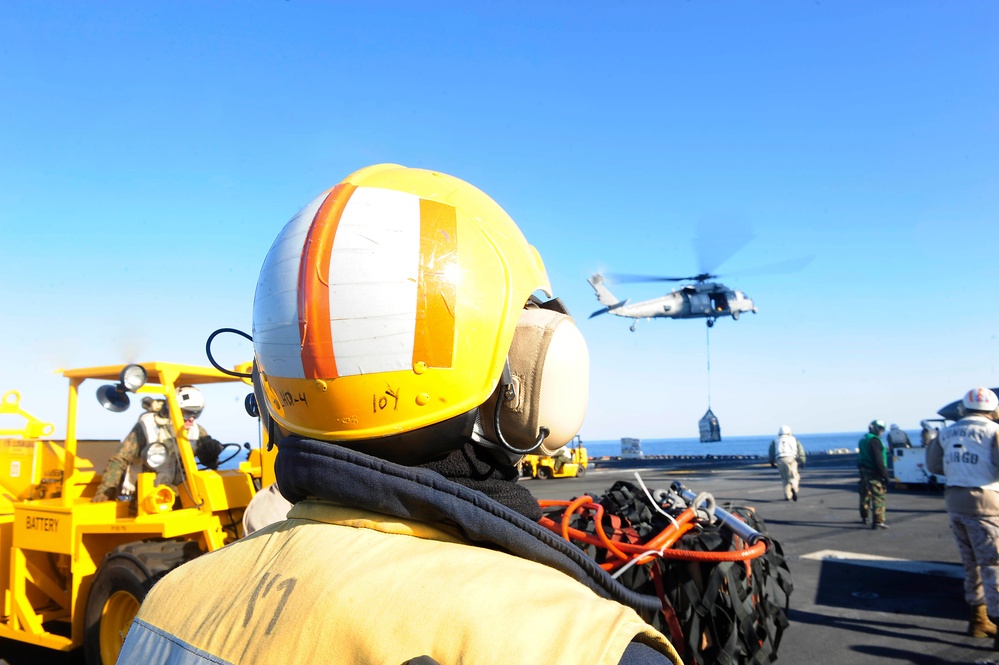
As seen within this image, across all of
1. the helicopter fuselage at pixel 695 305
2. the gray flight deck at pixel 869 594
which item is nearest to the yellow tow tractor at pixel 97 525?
the gray flight deck at pixel 869 594

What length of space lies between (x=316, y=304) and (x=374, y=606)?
0.62m

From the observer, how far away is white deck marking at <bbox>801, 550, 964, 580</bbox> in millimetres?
8180

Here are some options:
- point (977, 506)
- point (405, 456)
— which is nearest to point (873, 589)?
point (977, 506)

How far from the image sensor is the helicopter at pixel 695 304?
33688 millimetres

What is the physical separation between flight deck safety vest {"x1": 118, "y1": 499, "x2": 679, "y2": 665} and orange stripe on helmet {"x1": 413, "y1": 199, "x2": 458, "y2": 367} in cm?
34

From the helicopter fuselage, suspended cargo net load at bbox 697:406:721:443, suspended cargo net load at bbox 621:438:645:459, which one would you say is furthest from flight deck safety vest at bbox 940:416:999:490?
suspended cargo net load at bbox 621:438:645:459

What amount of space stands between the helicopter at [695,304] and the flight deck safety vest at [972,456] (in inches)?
1093

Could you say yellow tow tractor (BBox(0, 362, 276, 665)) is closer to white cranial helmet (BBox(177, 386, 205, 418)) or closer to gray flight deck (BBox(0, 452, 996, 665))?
white cranial helmet (BBox(177, 386, 205, 418))

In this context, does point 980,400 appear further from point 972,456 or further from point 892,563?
point 892,563

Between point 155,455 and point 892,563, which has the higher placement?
point 155,455

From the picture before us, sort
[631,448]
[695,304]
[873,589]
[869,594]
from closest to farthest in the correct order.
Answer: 1. [869,594]
2. [873,589]
3. [695,304]
4. [631,448]

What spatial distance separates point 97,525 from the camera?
5.78 meters

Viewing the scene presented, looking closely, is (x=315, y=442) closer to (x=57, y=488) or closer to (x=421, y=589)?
(x=421, y=589)

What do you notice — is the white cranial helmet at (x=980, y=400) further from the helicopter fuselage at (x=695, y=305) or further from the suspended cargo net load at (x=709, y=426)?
the suspended cargo net load at (x=709, y=426)
